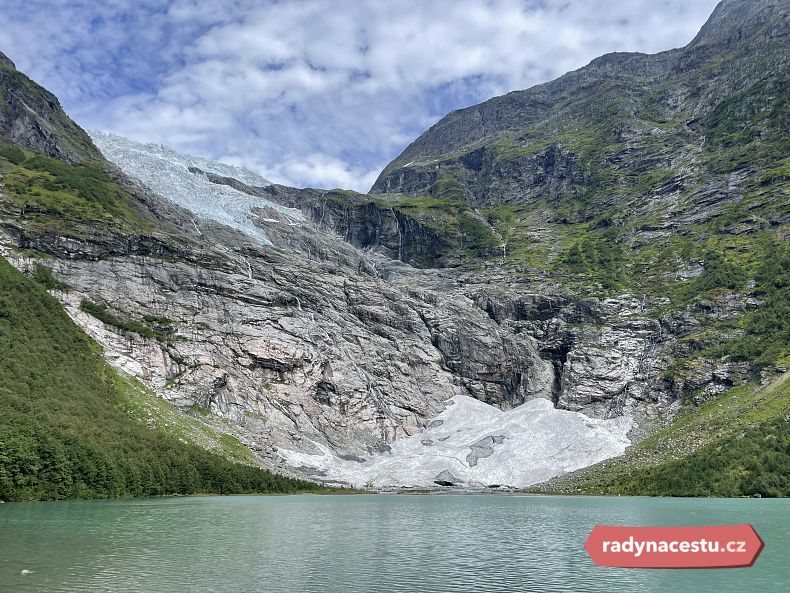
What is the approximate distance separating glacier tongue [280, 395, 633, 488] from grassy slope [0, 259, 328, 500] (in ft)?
77.0

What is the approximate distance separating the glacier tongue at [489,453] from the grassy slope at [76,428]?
23.5m

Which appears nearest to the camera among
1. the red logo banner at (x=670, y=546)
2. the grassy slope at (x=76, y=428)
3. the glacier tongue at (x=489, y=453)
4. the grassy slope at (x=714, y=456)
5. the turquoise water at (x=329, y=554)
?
the red logo banner at (x=670, y=546)

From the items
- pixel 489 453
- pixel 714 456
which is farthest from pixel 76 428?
pixel 714 456

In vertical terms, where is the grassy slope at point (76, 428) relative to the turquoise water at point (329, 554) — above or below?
above

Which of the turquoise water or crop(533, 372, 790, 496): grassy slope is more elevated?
crop(533, 372, 790, 496): grassy slope

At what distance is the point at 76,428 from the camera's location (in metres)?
103

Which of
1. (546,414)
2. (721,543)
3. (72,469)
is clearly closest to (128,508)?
(72,469)

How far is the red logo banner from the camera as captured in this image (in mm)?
30875

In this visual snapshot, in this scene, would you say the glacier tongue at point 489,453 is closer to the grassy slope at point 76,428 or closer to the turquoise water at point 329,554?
the grassy slope at point 76,428

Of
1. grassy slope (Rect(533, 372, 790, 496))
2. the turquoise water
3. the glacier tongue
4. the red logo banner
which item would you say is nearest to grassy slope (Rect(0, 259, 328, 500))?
the turquoise water

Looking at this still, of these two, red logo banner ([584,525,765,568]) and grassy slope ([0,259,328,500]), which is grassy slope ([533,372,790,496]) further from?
red logo banner ([584,525,765,568])

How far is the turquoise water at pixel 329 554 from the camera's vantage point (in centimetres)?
3369

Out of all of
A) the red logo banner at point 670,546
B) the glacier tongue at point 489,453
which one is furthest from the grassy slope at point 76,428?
the red logo banner at point 670,546

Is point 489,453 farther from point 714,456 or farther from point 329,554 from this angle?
point 329,554
